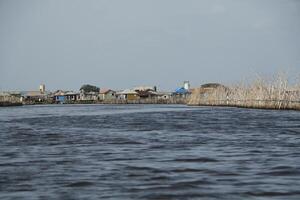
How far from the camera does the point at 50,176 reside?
251 inches

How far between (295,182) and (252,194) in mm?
843

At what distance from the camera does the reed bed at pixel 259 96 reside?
29344 millimetres

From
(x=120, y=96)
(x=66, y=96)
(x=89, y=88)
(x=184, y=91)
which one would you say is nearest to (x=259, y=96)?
(x=184, y=91)

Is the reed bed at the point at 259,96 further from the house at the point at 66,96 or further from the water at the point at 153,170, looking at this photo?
the house at the point at 66,96

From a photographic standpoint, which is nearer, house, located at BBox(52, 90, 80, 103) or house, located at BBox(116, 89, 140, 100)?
house, located at BBox(116, 89, 140, 100)

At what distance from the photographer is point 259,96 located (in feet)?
110

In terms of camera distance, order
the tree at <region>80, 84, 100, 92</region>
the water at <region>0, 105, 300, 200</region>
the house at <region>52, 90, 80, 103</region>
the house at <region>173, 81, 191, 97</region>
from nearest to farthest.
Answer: the water at <region>0, 105, 300, 200</region> < the house at <region>173, 81, 191, 97</region> < the house at <region>52, 90, 80, 103</region> < the tree at <region>80, 84, 100, 92</region>

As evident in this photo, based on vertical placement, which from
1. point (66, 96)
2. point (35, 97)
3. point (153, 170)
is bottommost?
point (153, 170)

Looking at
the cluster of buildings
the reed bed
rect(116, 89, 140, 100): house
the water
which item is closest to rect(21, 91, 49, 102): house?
the cluster of buildings

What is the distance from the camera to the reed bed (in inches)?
1155

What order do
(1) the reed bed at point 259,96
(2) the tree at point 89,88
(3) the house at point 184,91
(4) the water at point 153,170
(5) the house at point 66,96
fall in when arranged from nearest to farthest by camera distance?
(4) the water at point 153,170
(1) the reed bed at point 259,96
(3) the house at point 184,91
(5) the house at point 66,96
(2) the tree at point 89,88

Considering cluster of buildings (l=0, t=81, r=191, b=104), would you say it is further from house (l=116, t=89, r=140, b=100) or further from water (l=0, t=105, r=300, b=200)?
water (l=0, t=105, r=300, b=200)

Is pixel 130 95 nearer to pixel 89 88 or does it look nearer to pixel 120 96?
pixel 120 96

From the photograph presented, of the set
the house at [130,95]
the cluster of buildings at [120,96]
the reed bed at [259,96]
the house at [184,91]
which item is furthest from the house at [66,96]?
the reed bed at [259,96]
